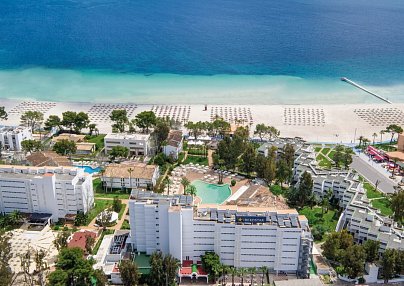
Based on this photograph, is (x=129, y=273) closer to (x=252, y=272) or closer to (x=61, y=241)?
(x=61, y=241)

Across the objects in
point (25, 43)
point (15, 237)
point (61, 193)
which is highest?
point (25, 43)

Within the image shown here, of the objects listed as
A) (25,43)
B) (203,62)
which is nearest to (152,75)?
(203,62)

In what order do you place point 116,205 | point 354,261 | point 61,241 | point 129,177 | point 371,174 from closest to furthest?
point 354,261 → point 61,241 → point 116,205 → point 129,177 → point 371,174

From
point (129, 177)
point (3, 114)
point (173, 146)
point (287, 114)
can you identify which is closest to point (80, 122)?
point (3, 114)

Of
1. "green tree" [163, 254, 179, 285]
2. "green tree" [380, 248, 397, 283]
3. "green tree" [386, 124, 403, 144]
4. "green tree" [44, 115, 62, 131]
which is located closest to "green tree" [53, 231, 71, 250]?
"green tree" [163, 254, 179, 285]

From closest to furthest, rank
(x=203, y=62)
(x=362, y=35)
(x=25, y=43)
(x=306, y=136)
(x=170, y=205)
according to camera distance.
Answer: (x=170, y=205)
(x=306, y=136)
(x=203, y=62)
(x=25, y=43)
(x=362, y=35)

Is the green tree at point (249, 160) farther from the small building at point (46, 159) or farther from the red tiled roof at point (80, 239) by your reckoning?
the small building at point (46, 159)

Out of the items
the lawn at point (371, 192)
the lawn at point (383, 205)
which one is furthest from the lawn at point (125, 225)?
the lawn at point (371, 192)

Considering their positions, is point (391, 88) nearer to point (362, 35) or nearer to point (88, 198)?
point (362, 35)

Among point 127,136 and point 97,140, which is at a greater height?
point 127,136
